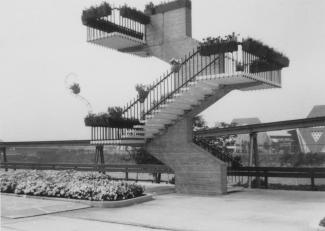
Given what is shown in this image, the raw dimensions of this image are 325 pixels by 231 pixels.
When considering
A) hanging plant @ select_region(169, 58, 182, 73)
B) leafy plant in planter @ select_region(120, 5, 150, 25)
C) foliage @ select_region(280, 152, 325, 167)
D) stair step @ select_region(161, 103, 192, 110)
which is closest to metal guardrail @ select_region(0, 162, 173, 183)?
stair step @ select_region(161, 103, 192, 110)

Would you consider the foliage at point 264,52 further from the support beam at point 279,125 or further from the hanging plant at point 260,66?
the support beam at point 279,125

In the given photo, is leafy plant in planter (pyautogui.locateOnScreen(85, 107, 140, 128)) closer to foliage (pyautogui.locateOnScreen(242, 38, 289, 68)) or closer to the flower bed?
the flower bed

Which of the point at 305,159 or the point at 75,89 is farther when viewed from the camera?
the point at 305,159

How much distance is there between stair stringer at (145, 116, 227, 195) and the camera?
46.9ft

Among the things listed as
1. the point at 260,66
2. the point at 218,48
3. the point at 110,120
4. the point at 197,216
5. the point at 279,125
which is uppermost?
the point at 218,48

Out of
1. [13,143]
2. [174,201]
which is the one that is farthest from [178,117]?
[13,143]

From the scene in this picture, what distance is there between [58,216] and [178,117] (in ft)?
21.0

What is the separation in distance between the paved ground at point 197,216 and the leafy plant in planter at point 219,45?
14.0ft

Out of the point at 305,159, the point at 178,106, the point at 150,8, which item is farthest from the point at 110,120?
the point at 305,159

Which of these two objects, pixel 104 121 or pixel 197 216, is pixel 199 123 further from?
pixel 197 216

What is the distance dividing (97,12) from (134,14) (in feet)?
4.80

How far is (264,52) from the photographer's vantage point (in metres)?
14.1

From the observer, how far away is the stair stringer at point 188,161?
14281mm

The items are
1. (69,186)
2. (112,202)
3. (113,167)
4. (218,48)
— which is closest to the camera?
(112,202)
